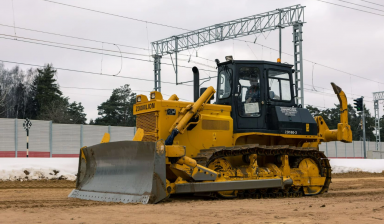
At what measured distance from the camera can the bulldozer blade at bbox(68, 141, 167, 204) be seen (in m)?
9.62

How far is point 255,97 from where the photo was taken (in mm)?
12070

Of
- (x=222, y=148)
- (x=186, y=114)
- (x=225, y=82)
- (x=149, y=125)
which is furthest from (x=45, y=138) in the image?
(x=222, y=148)

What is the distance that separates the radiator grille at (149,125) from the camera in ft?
36.2

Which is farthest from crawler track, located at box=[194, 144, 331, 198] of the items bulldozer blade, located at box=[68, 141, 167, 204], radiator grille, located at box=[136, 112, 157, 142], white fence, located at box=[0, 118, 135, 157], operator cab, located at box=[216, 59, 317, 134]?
white fence, located at box=[0, 118, 135, 157]

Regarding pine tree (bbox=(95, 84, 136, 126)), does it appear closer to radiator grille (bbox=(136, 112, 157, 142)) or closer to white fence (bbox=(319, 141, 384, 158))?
white fence (bbox=(319, 141, 384, 158))

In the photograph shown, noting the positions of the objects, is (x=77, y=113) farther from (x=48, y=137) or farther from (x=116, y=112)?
(x=48, y=137)

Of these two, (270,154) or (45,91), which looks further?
(45,91)

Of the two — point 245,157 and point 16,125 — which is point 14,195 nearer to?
point 245,157

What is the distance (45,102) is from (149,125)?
1804 inches

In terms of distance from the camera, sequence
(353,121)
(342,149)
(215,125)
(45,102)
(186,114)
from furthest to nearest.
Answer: (353,121) → (45,102) → (342,149) → (215,125) → (186,114)

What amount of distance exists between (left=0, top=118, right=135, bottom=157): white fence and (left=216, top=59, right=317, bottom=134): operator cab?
17315 mm

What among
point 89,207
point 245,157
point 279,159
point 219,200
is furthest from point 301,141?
point 89,207

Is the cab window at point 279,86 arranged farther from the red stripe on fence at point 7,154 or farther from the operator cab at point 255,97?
the red stripe on fence at point 7,154

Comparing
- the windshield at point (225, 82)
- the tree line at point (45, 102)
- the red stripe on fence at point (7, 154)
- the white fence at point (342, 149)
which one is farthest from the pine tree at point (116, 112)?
the windshield at point (225, 82)
